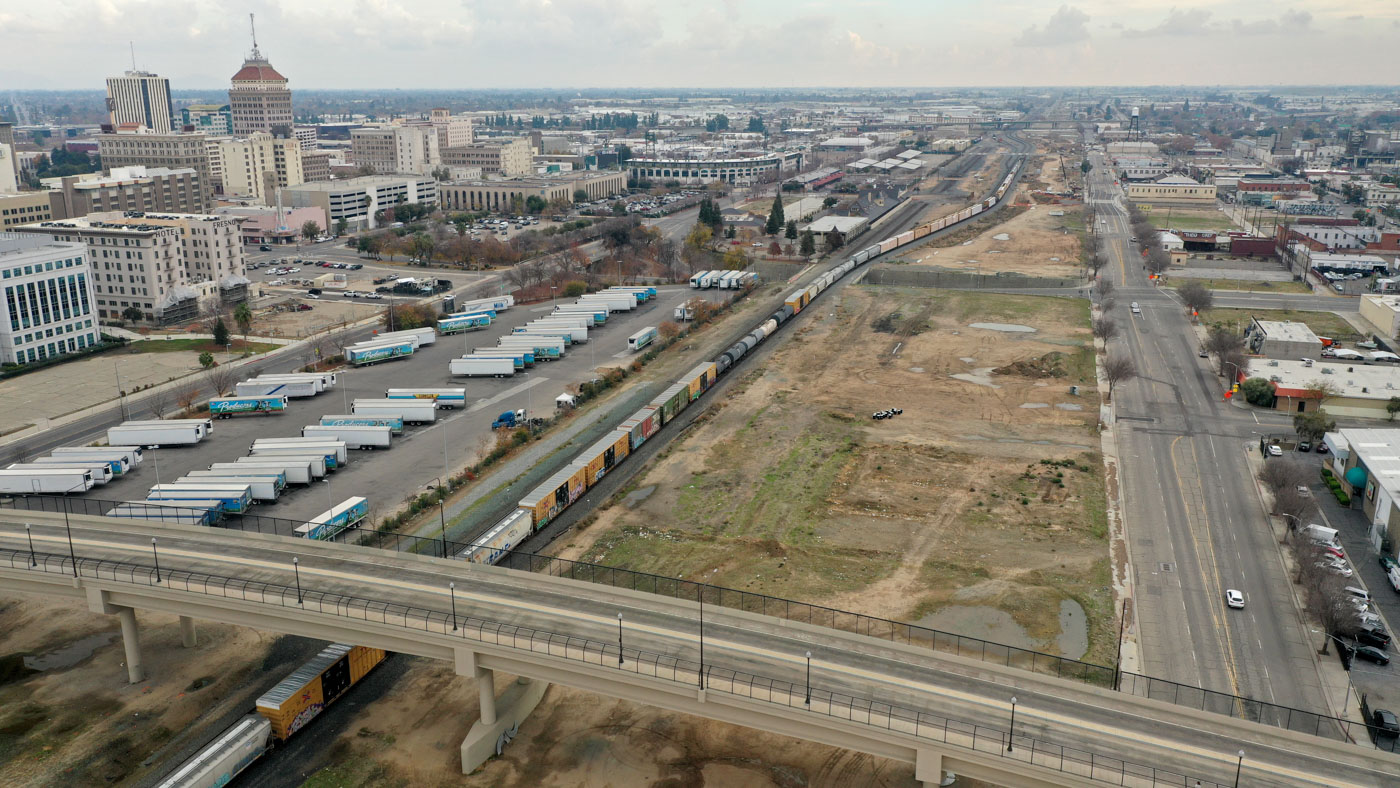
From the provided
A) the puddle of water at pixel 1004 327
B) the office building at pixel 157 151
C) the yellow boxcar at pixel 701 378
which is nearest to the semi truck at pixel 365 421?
the yellow boxcar at pixel 701 378

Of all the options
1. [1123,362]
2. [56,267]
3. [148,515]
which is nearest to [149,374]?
[56,267]

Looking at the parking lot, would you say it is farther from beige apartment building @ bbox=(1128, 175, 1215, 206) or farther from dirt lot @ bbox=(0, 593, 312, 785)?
beige apartment building @ bbox=(1128, 175, 1215, 206)

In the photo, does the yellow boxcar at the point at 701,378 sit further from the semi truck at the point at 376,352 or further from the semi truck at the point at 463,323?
the semi truck at the point at 463,323

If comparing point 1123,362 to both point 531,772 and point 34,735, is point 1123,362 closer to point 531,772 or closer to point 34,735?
point 531,772

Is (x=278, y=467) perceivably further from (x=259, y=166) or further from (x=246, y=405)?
(x=259, y=166)

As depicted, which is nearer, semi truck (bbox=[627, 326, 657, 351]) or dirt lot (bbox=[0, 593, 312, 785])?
dirt lot (bbox=[0, 593, 312, 785])

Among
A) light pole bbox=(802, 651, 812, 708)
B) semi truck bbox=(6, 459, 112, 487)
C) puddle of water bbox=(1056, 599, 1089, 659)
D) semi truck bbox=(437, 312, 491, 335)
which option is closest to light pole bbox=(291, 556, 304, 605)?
light pole bbox=(802, 651, 812, 708)
